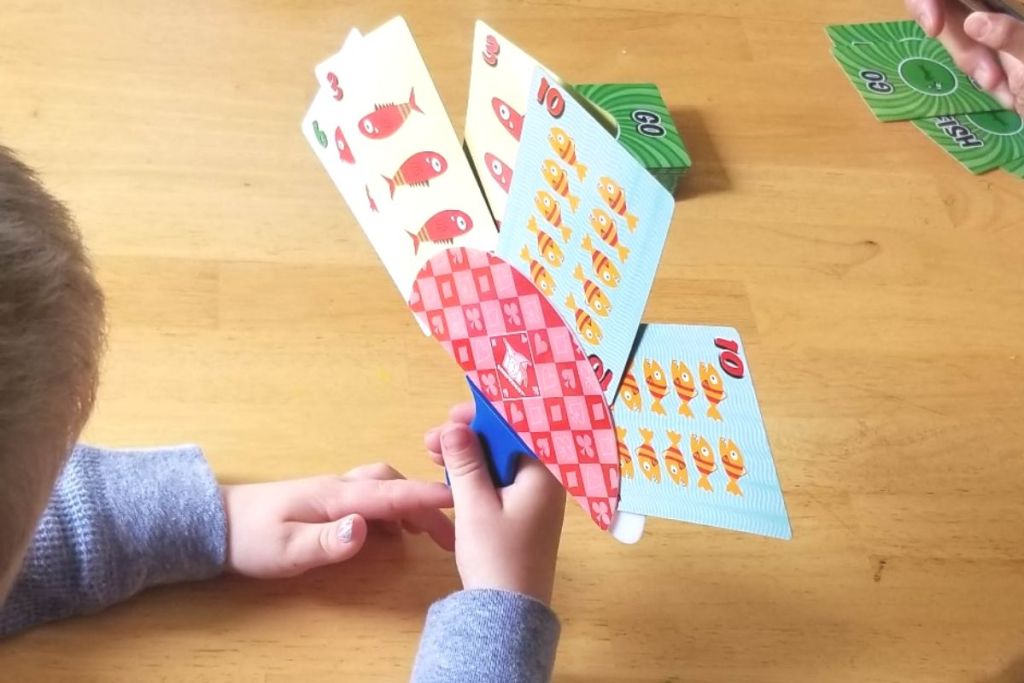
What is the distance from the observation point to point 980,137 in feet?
2.84

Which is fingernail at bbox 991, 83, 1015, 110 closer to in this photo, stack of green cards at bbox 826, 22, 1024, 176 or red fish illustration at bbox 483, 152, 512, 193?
stack of green cards at bbox 826, 22, 1024, 176

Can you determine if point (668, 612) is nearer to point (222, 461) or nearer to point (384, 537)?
point (384, 537)

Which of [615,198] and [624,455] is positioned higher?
[615,198]

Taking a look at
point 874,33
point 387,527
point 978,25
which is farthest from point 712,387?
point 874,33

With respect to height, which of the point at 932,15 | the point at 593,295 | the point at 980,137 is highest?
the point at 593,295

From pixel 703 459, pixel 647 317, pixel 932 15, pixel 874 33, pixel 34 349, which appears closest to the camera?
pixel 34 349

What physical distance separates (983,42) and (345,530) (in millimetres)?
608

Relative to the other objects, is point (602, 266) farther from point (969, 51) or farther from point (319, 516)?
point (969, 51)

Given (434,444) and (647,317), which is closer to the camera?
(434,444)

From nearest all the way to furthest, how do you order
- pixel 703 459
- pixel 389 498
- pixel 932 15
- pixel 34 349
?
pixel 34 349, pixel 703 459, pixel 389 498, pixel 932 15

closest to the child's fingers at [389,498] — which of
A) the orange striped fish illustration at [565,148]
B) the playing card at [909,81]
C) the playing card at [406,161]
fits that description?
the playing card at [406,161]

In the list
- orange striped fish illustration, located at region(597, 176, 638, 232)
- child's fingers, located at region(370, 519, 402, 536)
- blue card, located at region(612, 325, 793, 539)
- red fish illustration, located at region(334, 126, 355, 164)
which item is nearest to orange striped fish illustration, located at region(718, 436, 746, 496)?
blue card, located at region(612, 325, 793, 539)

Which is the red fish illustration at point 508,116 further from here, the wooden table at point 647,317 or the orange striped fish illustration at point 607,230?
the wooden table at point 647,317

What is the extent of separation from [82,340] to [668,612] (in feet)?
1.13
